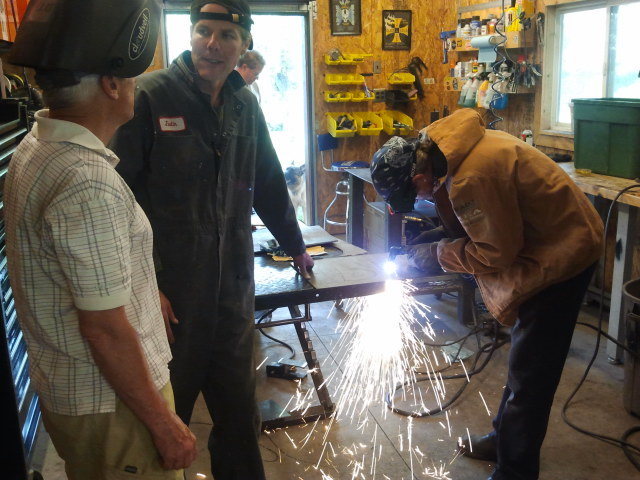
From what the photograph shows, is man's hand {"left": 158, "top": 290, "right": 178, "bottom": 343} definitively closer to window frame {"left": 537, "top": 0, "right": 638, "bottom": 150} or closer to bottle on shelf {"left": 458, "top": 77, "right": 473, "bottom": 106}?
window frame {"left": 537, "top": 0, "right": 638, "bottom": 150}

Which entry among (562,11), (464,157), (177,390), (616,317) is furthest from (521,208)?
(562,11)

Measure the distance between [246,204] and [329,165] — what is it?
16.6 feet

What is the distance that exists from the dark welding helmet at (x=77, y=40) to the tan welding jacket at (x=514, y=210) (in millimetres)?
1314

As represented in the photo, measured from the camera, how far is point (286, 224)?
2.53 m

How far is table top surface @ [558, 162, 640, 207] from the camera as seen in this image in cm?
350

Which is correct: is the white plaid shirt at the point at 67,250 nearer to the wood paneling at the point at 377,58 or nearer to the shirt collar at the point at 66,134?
the shirt collar at the point at 66,134

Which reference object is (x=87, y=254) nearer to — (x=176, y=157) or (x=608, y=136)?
(x=176, y=157)

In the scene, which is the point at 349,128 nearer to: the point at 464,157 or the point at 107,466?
the point at 464,157

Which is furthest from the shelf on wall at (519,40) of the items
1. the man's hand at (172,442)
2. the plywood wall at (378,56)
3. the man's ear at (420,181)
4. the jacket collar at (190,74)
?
the man's hand at (172,442)

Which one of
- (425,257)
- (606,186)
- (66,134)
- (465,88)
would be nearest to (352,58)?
(465,88)

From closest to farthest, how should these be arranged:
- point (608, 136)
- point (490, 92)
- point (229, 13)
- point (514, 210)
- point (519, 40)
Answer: point (229, 13) < point (514, 210) < point (608, 136) < point (519, 40) < point (490, 92)

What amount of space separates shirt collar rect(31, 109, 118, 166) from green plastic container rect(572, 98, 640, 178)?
344 centimetres

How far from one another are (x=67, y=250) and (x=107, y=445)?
1.41 ft

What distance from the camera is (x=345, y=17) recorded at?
6.78 meters
